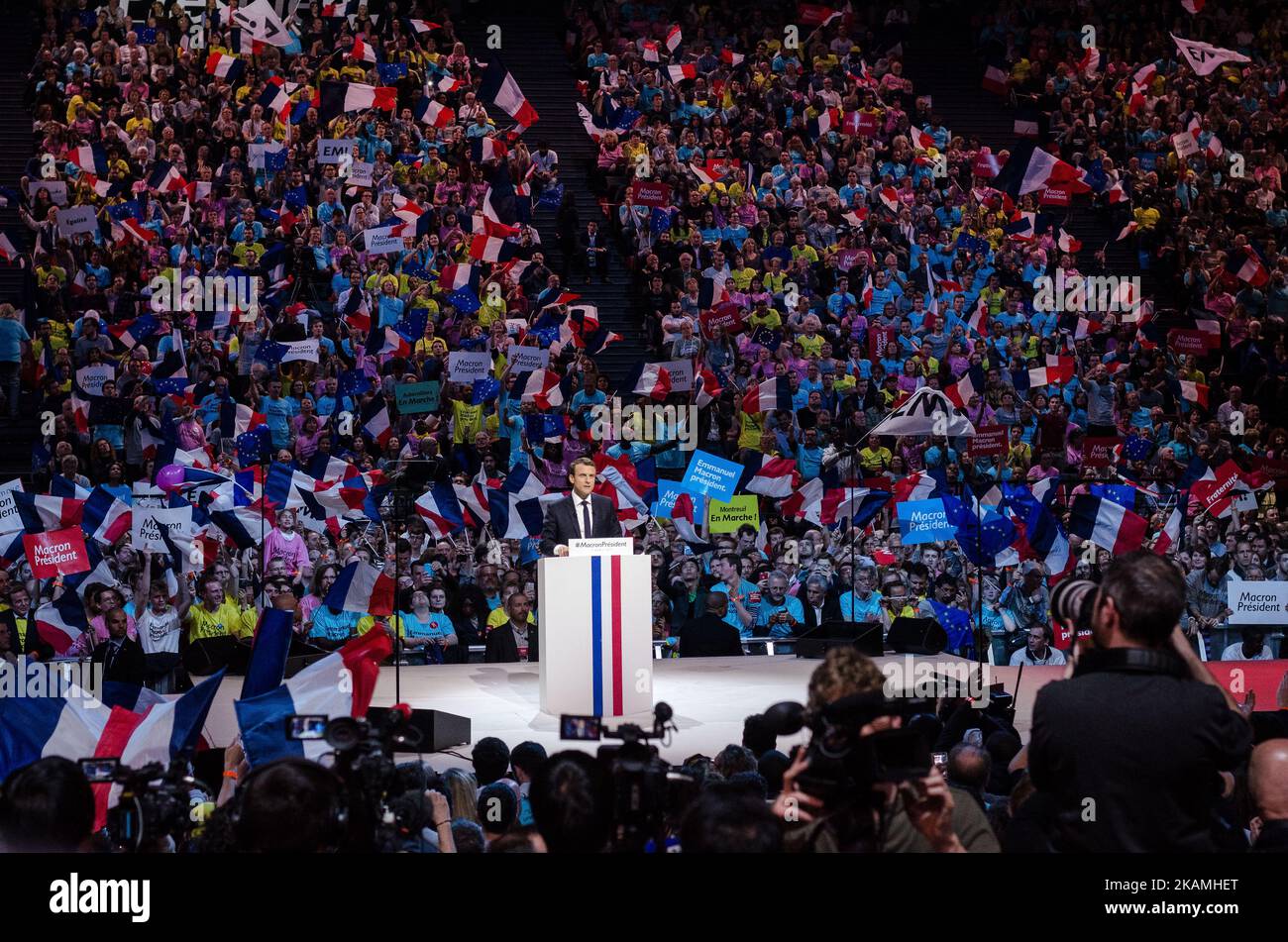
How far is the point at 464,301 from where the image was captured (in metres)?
17.4

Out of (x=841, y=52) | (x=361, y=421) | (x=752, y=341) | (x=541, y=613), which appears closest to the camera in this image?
(x=541, y=613)

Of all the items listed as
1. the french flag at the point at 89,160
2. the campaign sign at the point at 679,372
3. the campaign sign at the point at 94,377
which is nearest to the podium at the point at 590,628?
the campaign sign at the point at 679,372

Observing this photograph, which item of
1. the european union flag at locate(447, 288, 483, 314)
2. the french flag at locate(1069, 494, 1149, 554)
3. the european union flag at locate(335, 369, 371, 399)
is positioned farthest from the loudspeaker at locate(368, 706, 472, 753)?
the european union flag at locate(447, 288, 483, 314)

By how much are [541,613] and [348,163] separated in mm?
11302

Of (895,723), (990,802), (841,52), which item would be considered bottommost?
(990,802)

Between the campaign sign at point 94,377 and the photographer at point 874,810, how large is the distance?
43.0 ft

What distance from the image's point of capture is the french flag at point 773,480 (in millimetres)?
15805

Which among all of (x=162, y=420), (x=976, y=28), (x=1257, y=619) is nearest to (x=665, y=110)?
(x=976, y=28)

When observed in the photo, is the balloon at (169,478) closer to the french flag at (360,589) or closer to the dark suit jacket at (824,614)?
the french flag at (360,589)

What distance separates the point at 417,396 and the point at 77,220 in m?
5.09

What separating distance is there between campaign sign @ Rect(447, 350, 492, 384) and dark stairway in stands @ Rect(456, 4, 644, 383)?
3336 millimetres

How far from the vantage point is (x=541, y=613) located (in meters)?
8.66

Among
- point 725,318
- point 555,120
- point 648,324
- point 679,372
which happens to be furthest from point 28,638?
point 555,120
